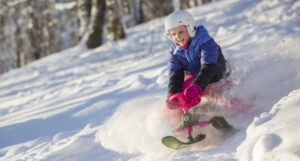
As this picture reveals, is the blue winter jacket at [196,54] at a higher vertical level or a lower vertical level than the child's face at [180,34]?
lower

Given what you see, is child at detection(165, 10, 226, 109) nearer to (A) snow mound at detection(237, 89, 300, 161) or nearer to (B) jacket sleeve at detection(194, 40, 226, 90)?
(B) jacket sleeve at detection(194, 40, 226, 90)

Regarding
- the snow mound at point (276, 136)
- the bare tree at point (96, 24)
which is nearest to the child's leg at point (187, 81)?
the snow mound at point (276, 136)

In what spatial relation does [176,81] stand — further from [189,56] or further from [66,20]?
[66,20]

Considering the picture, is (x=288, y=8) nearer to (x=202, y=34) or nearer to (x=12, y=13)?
(x=202, y=34)

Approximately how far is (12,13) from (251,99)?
21.4 metres

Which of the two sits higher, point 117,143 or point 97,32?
point 97,32

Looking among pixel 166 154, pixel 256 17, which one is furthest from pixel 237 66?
pixel 256 17

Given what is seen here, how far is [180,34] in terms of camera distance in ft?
9.23

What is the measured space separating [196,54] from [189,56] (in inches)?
3.5

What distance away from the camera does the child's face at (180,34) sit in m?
2.81

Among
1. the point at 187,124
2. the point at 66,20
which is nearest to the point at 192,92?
the point at 187,124

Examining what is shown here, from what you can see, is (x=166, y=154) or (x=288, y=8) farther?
(x=288, y=8)

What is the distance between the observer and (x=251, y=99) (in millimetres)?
2658

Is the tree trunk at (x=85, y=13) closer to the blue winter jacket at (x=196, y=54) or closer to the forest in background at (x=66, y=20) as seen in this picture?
the forest in background at (x=66, y=20)
